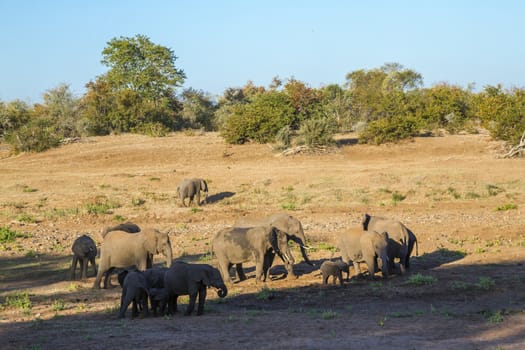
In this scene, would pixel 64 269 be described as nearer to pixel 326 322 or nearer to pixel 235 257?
pixel 235 257

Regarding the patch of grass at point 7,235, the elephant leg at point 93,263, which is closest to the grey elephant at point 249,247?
the elephant leg at point 93,263

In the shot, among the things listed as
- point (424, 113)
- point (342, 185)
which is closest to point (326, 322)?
point (342, 185)

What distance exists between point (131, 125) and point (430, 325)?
136 ft

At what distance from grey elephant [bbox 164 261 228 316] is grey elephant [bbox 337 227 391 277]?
3.59m

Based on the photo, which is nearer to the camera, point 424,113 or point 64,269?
point 64,269

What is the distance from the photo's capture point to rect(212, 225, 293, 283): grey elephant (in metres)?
14.9

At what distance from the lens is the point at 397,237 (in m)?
15.8

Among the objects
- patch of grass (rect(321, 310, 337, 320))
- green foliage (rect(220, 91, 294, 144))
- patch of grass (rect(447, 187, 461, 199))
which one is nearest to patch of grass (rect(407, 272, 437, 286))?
patch of grass (rect(321, 310, 337, 320))

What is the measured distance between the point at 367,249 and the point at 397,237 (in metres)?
1.32

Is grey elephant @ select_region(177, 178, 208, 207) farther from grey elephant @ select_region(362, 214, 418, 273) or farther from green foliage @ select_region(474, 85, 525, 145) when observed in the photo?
green foliage @ select_region(474, 85, 525, 145)

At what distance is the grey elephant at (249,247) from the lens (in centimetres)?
1487

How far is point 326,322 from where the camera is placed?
36.5ft

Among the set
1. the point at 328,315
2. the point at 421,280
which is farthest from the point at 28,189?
the point at 328,315

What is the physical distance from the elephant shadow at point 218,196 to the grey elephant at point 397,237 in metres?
11.9
